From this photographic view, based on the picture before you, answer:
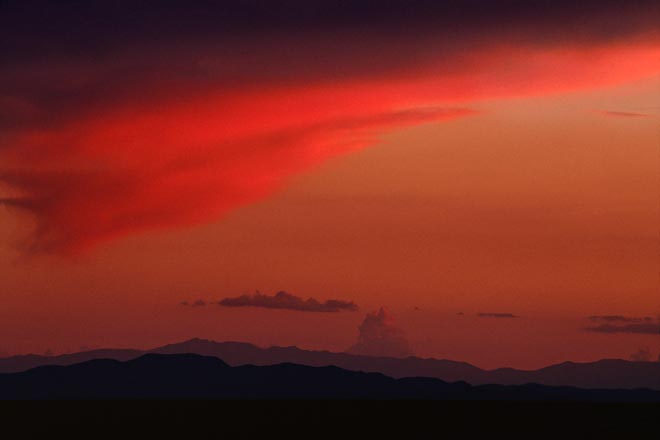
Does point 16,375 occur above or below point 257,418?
above

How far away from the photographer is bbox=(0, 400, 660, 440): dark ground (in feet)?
212

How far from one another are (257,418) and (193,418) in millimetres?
4602

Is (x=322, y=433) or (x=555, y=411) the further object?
(x=555, y=411)

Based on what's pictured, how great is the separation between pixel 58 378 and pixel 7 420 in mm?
121037

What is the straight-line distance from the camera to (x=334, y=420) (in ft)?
264

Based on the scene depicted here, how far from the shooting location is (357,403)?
108 m

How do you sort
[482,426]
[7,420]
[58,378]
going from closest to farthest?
1. [482,426]
2. [7,420]
3. [58,378]

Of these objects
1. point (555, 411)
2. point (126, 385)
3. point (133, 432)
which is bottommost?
point (133, 432)

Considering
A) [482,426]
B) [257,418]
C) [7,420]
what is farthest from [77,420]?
[482,426]

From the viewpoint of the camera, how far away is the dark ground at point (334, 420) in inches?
2547

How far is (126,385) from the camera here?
199500 millimetres

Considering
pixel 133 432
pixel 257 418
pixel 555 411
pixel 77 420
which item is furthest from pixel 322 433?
pixel 555 411

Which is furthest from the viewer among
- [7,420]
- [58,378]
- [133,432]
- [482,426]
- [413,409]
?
[58,378]

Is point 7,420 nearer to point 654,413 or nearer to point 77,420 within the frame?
point 77,420
